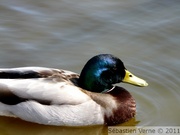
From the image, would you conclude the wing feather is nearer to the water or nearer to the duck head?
the duck head

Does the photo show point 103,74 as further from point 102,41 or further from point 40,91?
point 102,41

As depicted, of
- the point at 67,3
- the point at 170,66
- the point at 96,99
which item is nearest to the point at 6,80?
the point at 96,99

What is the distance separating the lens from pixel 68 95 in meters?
7.18

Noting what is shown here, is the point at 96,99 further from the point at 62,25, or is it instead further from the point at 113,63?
the point at 62,25

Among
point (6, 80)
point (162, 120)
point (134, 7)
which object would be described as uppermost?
point (134, 7)

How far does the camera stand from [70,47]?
904 cm

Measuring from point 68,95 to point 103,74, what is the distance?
1.94 feet

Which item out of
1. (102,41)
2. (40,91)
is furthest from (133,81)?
(102,41)

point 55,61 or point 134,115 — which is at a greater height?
point 55,61

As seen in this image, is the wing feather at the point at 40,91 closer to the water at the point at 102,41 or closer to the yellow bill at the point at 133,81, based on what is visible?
the water at the point at 102,41

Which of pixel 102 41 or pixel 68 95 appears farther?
pixel 102 41

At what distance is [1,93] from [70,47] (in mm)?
2052

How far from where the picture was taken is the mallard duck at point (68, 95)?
7.18 metres

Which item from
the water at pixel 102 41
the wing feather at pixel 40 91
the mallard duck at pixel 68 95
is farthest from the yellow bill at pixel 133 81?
the wing feather at pixel 40 91
